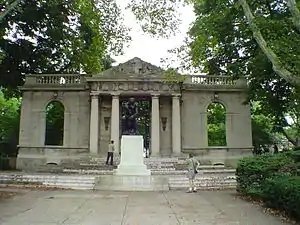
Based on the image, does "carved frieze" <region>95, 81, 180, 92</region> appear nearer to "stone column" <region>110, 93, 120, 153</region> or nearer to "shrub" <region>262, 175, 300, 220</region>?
"stone column" <region>110, 93, 120, 153</region>

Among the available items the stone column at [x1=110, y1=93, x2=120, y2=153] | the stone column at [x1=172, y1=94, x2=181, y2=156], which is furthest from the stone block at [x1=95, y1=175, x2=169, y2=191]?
the stone column at [x1=172, y1=94, x2=181, y2=156]

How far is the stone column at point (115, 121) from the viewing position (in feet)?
75.1

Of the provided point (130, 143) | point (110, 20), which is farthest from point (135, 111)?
point (110, 20)

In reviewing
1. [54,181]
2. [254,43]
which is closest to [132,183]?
[54,181]

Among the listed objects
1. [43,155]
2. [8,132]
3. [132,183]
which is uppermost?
[8,132]

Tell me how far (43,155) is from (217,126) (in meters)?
19.9

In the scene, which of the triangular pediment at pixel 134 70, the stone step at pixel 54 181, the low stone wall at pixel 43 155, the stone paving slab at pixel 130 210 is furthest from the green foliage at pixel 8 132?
the stone paving slab at pixel 130 210

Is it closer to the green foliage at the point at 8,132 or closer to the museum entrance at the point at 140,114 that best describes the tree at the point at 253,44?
the museum entrance at the point at 140,114

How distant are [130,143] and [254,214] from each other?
30.9 feet

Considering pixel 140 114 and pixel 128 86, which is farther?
pixel 140 114

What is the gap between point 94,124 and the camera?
23.4 meters

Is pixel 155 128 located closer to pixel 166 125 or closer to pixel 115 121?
pixel 166 125

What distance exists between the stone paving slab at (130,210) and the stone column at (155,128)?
12020 mm

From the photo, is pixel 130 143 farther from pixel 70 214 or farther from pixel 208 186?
pixel 70 214
